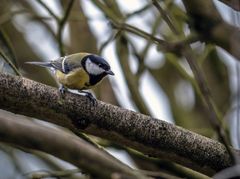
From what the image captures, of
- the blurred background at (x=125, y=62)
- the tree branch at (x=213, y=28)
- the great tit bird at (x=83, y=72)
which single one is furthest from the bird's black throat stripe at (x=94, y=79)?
the tree branch at (x=213, y=28)

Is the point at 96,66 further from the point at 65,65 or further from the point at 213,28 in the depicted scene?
the point at 213,28

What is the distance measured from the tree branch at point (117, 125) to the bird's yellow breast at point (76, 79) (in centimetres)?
61

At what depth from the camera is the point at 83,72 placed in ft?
7.93

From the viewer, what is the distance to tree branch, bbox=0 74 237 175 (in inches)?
63.5

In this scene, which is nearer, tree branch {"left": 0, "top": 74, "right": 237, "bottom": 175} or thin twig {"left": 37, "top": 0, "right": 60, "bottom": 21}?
tree branch {"left": 0, "top": 74, "right": 237, "bottom": 175}

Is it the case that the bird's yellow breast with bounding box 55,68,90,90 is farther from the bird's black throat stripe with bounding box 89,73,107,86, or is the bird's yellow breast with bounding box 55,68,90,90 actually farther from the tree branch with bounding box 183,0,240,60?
the tree branch with bounding box 183,0,240,60

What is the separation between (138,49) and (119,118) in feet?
5.90

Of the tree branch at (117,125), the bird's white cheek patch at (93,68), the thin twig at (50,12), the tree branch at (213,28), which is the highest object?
the thin twig at (50,12)

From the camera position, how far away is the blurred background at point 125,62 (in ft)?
9.98

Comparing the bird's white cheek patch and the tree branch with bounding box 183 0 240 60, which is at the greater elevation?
the tree branch with bounding box 183 0 240 60

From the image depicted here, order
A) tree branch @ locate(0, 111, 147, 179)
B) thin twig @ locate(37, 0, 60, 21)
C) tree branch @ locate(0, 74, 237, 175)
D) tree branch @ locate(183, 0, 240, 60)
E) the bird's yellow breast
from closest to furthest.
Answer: tree branch @ locate(0, 111, 147, 179) → tree branch @ locate(183, 0, 240, 60) → tree branch @ locate(0, 74, 237, 175) → the bird's yellow breast → thin twig @ locate(37, 0, 60, 21)

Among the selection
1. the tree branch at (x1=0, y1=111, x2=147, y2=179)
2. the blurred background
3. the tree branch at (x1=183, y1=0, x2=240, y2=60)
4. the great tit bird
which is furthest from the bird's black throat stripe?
the tree branch at (x1=0, y1=111, x2=147, y2=179)

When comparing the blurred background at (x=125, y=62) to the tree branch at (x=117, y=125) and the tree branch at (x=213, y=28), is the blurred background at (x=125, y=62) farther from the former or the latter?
the tree branch at (x=213, y=28)

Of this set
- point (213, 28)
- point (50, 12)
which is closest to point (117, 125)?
point (213, 28)
